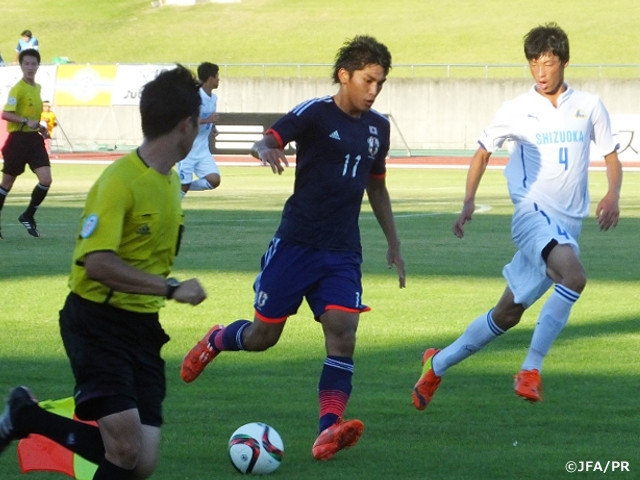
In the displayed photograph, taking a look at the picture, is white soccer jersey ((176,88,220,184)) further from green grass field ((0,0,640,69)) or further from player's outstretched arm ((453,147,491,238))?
green grass field ((0,0,640,69))

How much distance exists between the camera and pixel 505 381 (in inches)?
329

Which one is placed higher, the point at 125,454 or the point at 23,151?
the point at 125,454

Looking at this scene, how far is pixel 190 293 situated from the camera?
4730mm

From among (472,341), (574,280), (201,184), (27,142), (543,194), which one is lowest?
(201,184)

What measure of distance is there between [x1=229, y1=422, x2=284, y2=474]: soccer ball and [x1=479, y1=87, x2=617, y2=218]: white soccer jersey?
2.62 m

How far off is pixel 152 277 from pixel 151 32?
63.5 meters

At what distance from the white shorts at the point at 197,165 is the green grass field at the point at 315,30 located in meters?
38.8

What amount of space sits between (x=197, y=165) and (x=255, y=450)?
478 inches

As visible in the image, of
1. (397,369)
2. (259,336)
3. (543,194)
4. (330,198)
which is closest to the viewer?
(330,198)

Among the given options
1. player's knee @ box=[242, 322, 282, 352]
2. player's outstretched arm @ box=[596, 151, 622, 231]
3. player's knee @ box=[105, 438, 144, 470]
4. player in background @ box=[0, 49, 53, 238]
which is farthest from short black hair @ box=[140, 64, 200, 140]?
player in background @ box=[0, 49, 53, 238]

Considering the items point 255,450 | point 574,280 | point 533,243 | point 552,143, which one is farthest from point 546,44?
point 255,450

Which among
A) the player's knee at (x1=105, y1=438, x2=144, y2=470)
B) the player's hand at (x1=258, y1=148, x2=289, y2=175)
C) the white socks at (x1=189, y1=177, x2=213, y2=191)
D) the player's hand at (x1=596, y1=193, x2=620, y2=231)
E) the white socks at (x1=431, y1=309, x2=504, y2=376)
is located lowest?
the white socks at (x1=189, y1=177, x2=213, y2=191)

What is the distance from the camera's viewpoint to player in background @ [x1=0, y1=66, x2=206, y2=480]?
493cm

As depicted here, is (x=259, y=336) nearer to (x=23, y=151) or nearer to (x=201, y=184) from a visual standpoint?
(x=23, y=151)
